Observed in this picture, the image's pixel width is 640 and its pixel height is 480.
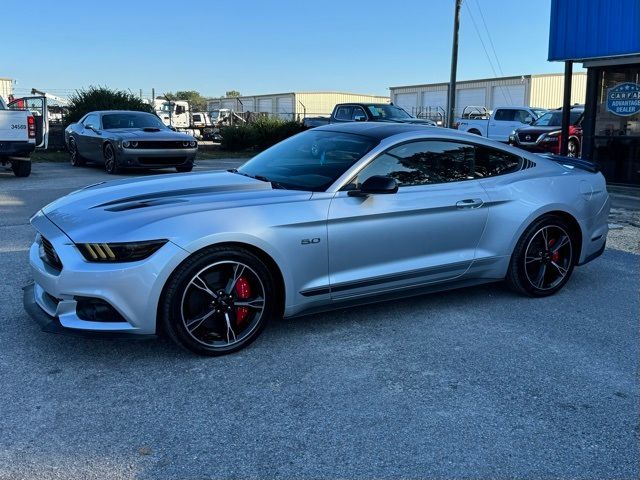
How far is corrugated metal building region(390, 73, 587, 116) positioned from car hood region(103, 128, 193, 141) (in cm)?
3352

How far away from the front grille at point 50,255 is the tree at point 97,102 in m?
21.6

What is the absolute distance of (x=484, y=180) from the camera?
493cm

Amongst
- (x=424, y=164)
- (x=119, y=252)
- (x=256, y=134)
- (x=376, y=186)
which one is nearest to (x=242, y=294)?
(x=119, y=252)

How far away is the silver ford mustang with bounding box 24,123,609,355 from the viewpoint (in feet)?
11.7

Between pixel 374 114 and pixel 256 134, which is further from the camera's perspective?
pixel 256 134

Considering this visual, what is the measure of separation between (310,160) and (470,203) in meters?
1.27

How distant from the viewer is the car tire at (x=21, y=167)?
13642 millimetres

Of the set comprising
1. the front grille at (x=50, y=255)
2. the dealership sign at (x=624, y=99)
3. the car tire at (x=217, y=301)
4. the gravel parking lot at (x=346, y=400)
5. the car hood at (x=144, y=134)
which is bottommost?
the gravel parking lot at (x=346, y=400)

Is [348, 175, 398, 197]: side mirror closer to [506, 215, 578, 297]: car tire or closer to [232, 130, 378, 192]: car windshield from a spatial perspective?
[232, 130, 378, 192]: car windshield

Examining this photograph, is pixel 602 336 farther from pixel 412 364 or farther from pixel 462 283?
pixel 412 364

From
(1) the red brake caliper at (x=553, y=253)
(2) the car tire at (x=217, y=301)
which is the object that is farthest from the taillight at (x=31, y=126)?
(1) the red brake caliper at (x=553, y=253)

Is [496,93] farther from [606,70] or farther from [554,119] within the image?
[606,70]

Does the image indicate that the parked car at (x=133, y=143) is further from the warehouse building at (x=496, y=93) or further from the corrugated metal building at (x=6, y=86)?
the warehouse building at (x=496, y=93)

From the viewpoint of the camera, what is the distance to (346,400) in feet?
10.8
